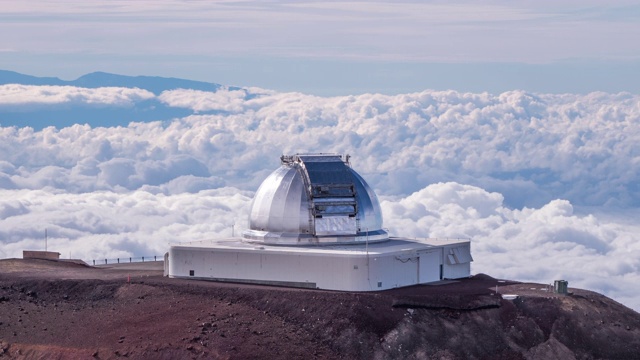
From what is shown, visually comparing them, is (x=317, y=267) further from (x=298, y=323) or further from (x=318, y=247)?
(x=298, y=323)

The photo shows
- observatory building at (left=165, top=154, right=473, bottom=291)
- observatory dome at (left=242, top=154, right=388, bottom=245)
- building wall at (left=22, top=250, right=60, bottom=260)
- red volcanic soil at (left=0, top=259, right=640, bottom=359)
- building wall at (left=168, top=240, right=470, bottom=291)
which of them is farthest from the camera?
building wall at (left=22, top=250, right=60, bottom=260)

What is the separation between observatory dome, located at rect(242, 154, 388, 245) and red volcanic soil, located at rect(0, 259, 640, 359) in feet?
20.5

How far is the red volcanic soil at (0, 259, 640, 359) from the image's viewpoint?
8494 cm

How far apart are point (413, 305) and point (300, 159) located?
16.8 metres

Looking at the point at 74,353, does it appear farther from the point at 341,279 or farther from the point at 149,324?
the point at 341,279

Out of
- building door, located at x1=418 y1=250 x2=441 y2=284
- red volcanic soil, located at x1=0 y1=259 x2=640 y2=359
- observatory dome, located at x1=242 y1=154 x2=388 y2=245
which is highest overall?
observatory dome, located at x1=242 y1=154 x2=388 y2=245

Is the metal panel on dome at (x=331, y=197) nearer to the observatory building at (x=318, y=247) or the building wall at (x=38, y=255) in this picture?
the observatory building at (x=318, y=247)

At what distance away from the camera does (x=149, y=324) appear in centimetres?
8769

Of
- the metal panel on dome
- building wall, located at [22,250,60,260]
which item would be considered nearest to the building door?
the metal panel on dome

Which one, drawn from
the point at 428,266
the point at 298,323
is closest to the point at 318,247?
the point at 428,266

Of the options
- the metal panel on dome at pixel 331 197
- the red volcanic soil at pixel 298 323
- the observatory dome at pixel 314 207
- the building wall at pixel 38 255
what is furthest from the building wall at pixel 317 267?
the building wall at pixel 38 255

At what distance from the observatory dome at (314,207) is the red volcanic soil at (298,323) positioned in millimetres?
6264

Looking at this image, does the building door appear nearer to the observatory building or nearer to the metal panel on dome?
the observatory building

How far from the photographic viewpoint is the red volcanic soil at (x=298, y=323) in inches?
3344
